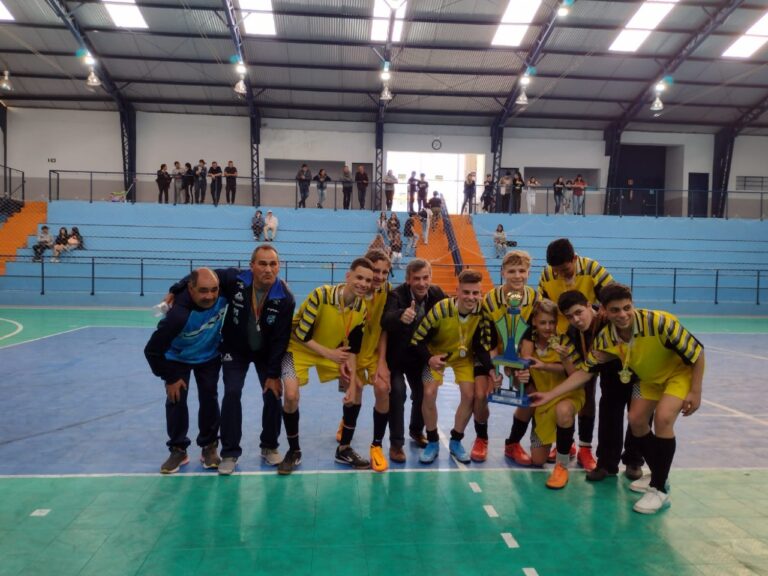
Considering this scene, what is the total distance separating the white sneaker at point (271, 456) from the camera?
474 cm

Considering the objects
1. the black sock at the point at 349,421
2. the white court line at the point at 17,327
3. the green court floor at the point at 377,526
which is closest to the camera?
the green court floor at the point at 377,526

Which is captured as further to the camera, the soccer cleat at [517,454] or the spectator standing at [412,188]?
the spectator standing at [412,188]

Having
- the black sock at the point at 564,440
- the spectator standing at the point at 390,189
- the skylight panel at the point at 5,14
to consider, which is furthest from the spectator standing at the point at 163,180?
the black sock at the point at 564,440

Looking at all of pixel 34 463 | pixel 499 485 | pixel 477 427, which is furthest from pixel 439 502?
pixel 34 463

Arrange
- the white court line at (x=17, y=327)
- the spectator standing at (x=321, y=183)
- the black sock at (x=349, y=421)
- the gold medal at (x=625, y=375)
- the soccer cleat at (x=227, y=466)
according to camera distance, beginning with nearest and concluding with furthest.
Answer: the gold medal at (x=625, y=375)
the soccer cleat at (x=227, y=466)
the black sock at (x=349, y=421)
the white court line at (x=17, y=327)
the spectator standing at (x=321, y=183)

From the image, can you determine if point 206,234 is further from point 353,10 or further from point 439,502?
point 439,502

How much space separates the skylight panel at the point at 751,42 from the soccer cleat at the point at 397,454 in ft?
75.1

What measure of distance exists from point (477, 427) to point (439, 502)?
1.10 m

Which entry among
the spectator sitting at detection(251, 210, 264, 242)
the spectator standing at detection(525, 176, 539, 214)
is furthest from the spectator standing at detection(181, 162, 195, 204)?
the spectator standing at detection(525, 176, 539, 214)

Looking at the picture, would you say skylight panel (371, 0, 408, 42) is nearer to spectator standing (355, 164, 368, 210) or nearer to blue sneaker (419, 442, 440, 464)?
spectator standing (355, 164, 368, 210)

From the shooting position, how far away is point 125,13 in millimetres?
20031

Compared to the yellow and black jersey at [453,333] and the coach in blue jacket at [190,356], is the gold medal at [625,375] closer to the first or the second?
the yellow and black jersey at [453,333]

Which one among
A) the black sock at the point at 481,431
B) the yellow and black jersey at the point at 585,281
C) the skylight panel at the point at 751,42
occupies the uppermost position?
the skylight panel at the point at 751,42

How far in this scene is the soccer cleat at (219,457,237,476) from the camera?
445 centimetres
